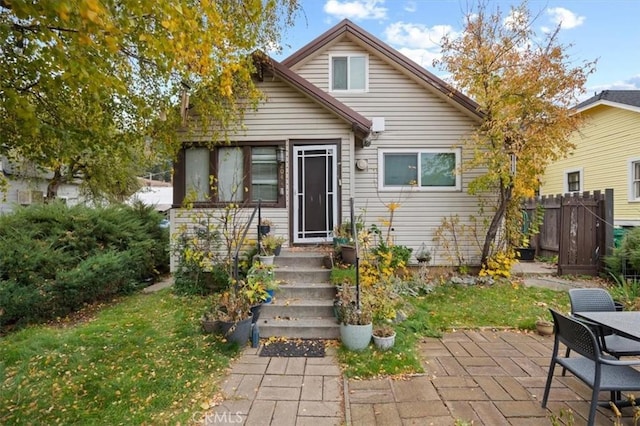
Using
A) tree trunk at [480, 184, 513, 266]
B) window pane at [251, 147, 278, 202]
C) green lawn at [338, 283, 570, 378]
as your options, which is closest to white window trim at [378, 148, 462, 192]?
tree trunk at [480, 184, 513, 266]

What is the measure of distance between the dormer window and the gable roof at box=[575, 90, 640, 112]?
25.8 feet

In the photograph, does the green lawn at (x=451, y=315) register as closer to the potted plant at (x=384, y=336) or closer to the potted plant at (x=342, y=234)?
the potted plant at (x=384, y=336)

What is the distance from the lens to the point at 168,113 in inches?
257

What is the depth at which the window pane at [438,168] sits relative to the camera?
8.30 m

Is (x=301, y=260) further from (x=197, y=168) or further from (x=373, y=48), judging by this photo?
(x=373, y=48)

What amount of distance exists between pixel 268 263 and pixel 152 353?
7.48 ft

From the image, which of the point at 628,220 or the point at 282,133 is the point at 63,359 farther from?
the point at 628,220

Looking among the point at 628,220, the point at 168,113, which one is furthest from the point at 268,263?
the point at 628,220

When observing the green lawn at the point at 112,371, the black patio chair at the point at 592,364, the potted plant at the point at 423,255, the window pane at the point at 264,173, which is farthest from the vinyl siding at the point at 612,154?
the green lawn at the point at 112,371

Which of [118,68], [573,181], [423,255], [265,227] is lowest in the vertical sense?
[423,255]

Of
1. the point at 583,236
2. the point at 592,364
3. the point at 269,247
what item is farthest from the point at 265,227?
the point at 583,236

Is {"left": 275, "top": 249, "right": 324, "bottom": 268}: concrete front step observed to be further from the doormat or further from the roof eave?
the roof eave

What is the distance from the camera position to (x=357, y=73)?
862 centimetres

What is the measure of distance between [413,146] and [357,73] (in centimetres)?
239
